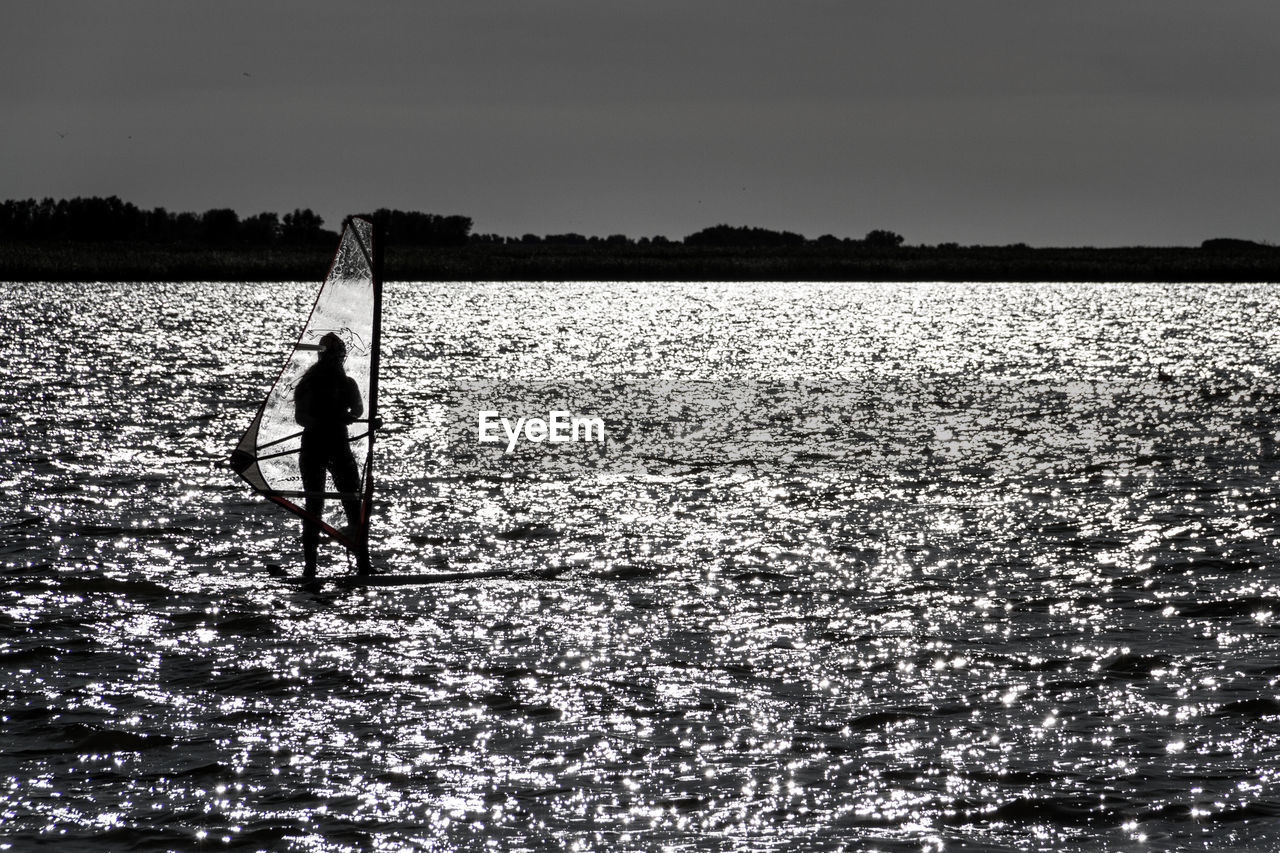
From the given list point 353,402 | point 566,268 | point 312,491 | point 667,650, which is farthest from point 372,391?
point 566,268

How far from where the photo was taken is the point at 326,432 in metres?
13.9

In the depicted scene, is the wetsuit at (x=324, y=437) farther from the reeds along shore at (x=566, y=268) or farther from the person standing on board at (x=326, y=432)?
Answer: the reeds along shore at (x=566, y=268)

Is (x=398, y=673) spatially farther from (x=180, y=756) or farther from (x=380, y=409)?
(x=380, y=409)

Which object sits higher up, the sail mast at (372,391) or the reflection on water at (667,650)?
the sail mast at (372,391)

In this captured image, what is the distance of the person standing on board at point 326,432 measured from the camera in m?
13.7

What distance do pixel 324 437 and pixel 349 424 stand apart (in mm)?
308

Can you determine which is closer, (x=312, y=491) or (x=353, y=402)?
(x=353, y=402)

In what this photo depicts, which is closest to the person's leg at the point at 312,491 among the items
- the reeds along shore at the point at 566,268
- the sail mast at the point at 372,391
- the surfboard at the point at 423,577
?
the surfboard at the point at 423,577

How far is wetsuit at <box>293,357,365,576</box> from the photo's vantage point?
1371 centimetres

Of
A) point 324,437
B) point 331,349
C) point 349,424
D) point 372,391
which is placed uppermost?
point 331,349

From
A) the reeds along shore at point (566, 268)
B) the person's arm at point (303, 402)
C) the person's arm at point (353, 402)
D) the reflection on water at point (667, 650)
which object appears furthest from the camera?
the reeds along shore at point (566, 268)

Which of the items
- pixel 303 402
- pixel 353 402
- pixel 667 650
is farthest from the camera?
pixel 353 402

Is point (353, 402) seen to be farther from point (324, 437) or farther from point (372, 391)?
point (324, 437)

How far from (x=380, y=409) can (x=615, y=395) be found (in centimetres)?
784
